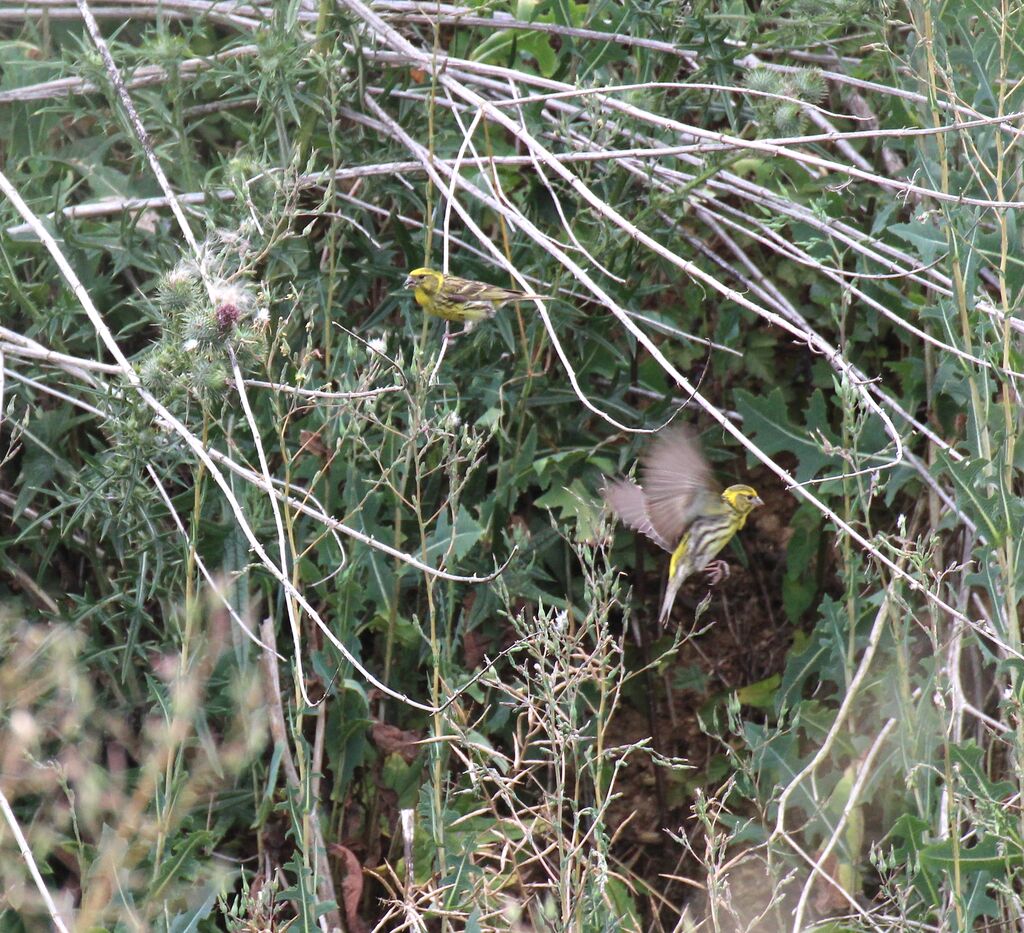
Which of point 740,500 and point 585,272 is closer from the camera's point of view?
point 585,272

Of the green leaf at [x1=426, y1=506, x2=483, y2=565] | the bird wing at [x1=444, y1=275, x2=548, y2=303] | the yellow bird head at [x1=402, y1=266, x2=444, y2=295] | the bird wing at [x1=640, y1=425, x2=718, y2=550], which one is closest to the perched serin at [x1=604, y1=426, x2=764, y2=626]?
the bird wing at [x1=640, y1=425, x2=718, y2=550]

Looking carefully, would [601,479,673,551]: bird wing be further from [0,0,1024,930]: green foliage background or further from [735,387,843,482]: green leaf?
[735,387,843,482]: green leaf

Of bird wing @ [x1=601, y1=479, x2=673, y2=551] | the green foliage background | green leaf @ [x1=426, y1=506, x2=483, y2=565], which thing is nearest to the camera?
the green foliage background

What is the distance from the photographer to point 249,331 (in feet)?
8.52

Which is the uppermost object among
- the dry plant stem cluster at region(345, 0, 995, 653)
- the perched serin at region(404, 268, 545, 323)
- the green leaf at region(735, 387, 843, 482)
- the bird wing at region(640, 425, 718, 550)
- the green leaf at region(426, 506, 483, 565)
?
the dry plant stem cluster at region(345, 0, 995, 653)

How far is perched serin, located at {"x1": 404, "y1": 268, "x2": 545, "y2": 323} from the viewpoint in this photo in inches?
148

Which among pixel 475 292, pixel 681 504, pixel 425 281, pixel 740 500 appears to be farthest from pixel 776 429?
pixel 425 281

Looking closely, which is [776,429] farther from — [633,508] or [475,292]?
[475,292]

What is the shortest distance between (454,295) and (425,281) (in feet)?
0.31

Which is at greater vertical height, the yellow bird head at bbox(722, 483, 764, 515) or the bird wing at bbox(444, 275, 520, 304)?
the bird wing at bbox(444, 275, 520, 304)

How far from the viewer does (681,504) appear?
3730 millimetres

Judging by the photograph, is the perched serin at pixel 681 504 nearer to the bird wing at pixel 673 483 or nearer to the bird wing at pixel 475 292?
the bird wing at pixel 673 483

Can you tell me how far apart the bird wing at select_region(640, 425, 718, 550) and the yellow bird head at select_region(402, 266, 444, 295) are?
0.74m

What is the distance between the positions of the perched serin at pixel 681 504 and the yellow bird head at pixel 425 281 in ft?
2.43
